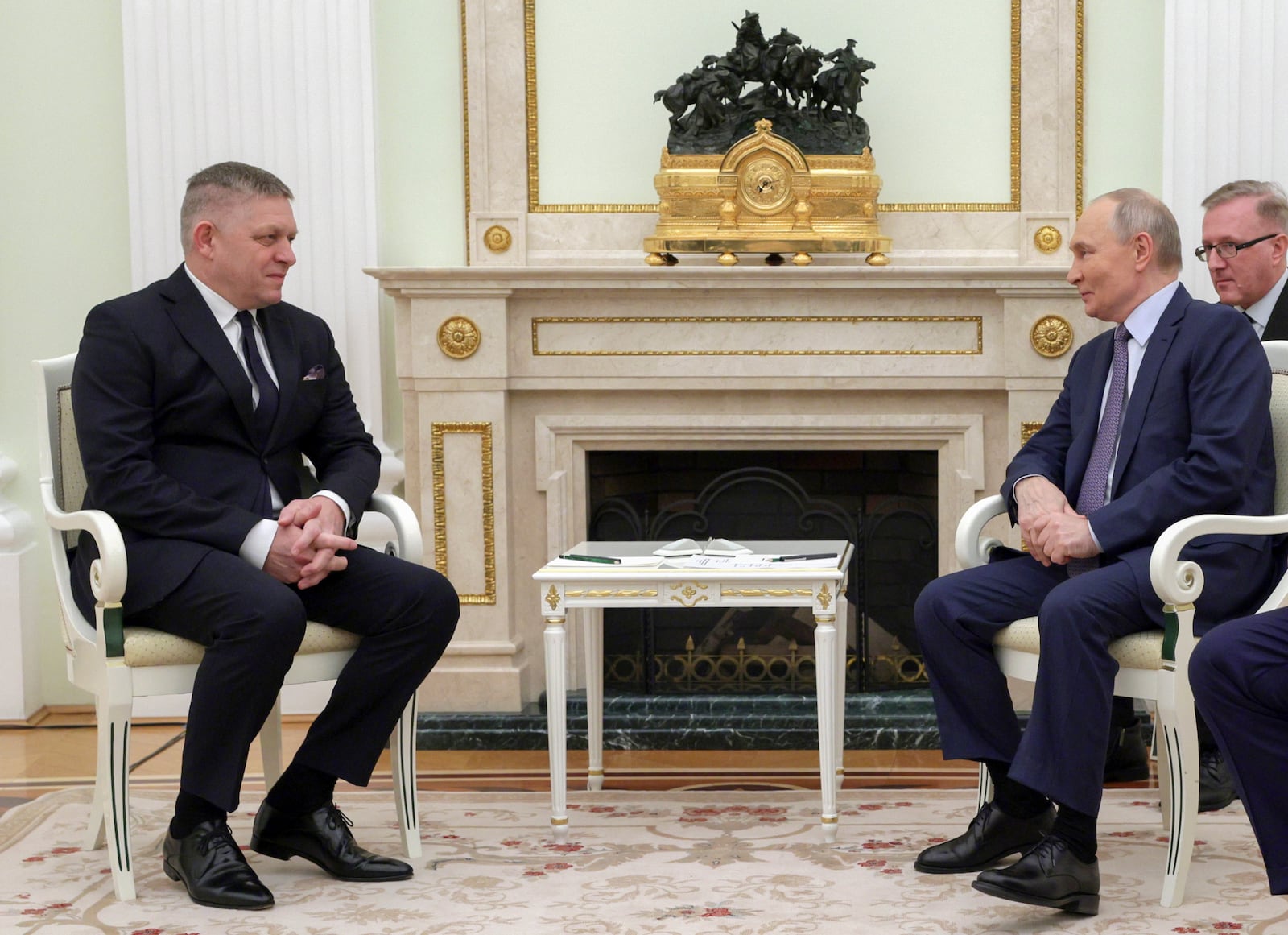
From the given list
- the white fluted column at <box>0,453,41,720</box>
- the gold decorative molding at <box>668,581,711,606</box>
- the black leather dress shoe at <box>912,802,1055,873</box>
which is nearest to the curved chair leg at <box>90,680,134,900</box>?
the gold decorative molding at <box>668,581,711,606</box>

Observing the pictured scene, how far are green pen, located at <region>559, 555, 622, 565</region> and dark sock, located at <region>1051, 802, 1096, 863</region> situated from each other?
1103 millimetres

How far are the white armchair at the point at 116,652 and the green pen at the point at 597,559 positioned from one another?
0.36 metres

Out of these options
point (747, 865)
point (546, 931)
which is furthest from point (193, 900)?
point (747, 865)

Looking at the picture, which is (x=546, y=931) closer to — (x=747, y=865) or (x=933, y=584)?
(x=747, y=865)

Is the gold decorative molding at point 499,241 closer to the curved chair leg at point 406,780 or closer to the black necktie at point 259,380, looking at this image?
the black necktie at point 259,380

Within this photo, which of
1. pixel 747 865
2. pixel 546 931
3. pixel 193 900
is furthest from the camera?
pixel 747 865

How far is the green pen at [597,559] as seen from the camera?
3.38 m

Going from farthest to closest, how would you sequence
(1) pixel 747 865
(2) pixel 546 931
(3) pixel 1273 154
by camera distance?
(3) pixel 1273 154 < (1) pixel 747 865 < (2) pixel 546 931

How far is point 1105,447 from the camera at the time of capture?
10.4 feet

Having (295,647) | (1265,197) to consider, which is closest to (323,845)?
(295,647)

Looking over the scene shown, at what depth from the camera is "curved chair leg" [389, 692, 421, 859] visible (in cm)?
318

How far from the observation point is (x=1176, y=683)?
109 inches

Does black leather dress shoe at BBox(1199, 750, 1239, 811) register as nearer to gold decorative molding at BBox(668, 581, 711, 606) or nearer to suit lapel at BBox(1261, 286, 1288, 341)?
suit lapel at BBox(1261, 286, 1288, 341)

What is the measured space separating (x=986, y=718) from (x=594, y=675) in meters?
1.18
